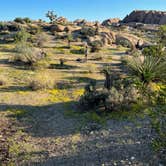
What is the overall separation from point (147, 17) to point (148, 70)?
80407 mm

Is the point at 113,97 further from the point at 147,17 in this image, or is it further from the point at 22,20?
the point at 147,17

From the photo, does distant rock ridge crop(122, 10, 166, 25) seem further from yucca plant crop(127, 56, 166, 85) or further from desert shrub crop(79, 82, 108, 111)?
desert shrub crop(79, 82, 108, 111)

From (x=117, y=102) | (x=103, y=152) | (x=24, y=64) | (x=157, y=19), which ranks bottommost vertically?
(x=103, y=152)

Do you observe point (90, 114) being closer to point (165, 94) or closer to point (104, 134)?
point (104, 134)

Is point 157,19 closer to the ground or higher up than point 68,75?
higher up

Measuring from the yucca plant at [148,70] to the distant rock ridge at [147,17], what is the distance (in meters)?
75.2

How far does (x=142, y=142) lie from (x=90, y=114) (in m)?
2.79

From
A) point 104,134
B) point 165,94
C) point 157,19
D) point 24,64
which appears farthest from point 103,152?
point 157,19

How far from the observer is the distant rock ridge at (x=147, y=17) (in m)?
86.7

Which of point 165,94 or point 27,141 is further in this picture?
point 165,94

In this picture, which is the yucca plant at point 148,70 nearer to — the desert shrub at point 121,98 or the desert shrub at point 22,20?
the desert shrub at point 121,98

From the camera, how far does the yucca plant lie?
12875mm

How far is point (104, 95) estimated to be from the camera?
10805 mm

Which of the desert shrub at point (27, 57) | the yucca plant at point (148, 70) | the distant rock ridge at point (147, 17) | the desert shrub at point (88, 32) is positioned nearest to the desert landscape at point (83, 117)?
the yucca plant at point (148, 70)
